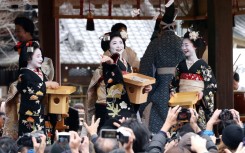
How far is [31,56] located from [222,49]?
2.58 metres

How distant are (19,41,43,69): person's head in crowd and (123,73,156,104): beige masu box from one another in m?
1.03

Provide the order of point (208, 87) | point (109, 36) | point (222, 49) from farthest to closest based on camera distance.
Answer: point (222, 49) → point (208, 87) → point (109, 36)

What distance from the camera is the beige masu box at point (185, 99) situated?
10.4 metres

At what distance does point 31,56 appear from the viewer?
34.7ft

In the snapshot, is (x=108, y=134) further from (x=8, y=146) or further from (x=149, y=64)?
(x=149, y=64)

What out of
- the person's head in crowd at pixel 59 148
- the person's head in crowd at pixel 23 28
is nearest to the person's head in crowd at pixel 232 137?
the person's head in crowd at pixel 59 148

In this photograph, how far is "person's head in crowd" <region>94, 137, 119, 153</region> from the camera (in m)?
7.66

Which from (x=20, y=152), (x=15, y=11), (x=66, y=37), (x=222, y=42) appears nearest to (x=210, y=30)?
(x=222, y=42)

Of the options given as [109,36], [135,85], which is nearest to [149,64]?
[109,36]

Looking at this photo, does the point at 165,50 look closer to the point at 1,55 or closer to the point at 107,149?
the point at 107,149

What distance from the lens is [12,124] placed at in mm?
11297

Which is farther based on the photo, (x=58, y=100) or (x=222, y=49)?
(x=222, y=49)

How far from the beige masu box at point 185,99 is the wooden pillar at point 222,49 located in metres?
1.05

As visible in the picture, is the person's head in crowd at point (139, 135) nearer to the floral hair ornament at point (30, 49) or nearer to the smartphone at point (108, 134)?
the smartphone at point (108, 134)
